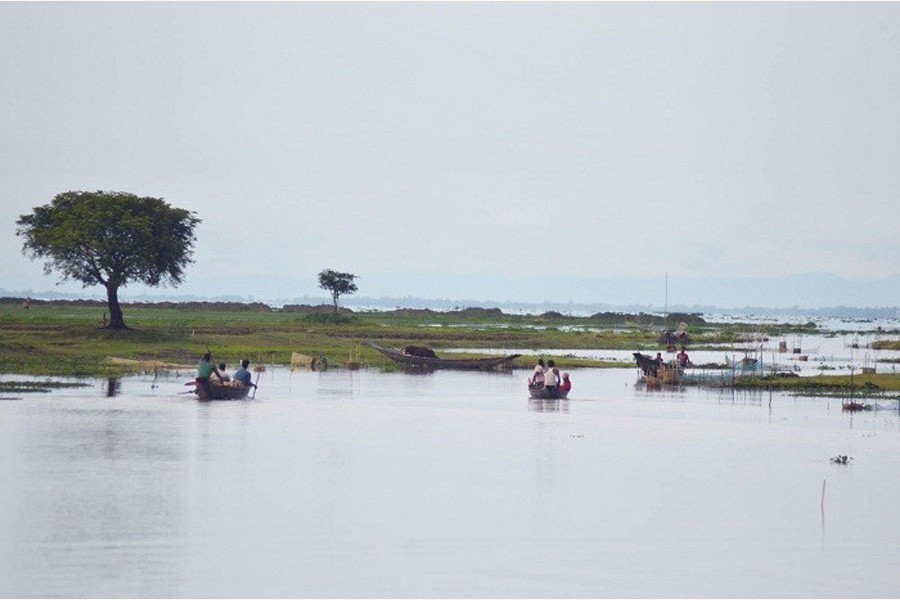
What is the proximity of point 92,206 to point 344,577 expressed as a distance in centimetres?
4716

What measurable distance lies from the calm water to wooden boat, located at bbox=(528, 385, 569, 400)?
3.75 metres

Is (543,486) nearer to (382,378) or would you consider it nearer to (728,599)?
(728,599)

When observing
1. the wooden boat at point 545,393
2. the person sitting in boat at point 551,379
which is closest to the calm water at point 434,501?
the person sitting in boat at point 551,379

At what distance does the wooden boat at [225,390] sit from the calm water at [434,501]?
1.76 ft

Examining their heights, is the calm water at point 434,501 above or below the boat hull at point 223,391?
below

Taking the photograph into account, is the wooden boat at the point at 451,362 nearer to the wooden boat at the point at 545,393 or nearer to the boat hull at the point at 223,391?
the wooden boat at the point at 545,393

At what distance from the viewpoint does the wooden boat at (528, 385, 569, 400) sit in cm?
4078

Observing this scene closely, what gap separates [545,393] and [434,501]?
19.8 meters

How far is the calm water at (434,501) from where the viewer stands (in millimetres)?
15789

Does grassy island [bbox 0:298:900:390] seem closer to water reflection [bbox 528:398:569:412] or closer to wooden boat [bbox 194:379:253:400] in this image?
wooden boat [bbox 194:379:253:400]

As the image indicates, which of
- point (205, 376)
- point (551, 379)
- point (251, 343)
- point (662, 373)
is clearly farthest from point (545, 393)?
point (251, 343)

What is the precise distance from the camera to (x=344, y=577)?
51.6 feet

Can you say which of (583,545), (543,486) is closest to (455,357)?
(543,486)

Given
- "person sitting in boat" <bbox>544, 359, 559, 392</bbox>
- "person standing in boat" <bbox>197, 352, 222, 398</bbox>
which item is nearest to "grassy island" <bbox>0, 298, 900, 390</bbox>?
"person standing in boat" <bbox>197, 352, 222, 398</bbox>
